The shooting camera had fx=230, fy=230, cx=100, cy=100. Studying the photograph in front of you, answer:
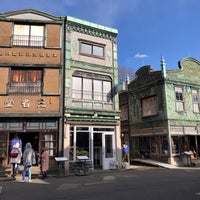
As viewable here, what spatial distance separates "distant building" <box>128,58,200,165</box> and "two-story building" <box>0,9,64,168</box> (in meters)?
8.78

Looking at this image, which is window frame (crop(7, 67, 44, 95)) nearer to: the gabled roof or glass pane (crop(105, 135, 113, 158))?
the gabled roof

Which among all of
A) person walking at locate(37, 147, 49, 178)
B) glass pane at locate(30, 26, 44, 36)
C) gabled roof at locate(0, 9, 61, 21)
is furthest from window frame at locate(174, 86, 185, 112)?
person walking at locate(37, 147, 49, 178)

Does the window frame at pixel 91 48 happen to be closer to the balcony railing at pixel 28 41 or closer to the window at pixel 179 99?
the balcony railing at pixel 28 41

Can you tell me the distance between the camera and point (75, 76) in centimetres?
1533

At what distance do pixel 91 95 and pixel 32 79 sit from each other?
3.99 metres

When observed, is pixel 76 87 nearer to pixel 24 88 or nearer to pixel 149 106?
pixel 24 88

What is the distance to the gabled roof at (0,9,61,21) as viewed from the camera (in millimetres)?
14781

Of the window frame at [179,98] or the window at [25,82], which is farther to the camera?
the window frame at [179,98]

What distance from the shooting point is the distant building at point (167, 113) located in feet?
60.2

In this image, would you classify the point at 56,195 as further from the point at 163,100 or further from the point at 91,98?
the point at 163,100

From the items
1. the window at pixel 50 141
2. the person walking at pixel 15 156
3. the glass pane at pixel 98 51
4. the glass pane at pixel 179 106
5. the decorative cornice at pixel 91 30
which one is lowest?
the person walking at pixel 15 156

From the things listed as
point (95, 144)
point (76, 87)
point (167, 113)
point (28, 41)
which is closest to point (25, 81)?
point (28, 41)

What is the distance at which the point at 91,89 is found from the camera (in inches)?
621

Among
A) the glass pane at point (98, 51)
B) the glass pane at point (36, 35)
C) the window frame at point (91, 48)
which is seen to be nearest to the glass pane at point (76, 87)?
the window frame at point (91, 48)
